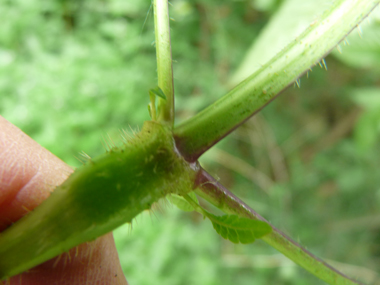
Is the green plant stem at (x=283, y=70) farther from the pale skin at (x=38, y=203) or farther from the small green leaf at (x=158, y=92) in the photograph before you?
the pale skin at (x=38, y=203)

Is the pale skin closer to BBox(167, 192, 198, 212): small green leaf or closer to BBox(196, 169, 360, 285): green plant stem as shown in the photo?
BBox(167, 192, 198, 212): small green leaf

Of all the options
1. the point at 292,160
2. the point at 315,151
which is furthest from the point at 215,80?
the point at 315,151

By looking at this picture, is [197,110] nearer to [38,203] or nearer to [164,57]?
[38,203]

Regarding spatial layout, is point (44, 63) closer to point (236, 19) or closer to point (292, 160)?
point (236, 19)

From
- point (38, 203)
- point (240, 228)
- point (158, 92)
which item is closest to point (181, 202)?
point (240, 228)

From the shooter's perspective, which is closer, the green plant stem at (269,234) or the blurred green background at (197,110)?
the green plant stem at (269,234)

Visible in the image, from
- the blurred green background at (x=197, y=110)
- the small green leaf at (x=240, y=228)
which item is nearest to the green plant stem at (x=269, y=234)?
the small green leaf at (x=240, y=228)

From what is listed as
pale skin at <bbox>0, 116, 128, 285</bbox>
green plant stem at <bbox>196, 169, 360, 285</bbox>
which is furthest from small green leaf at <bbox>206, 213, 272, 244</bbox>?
pale skin at <bbox>0, 116, 128, 285</bbox>
